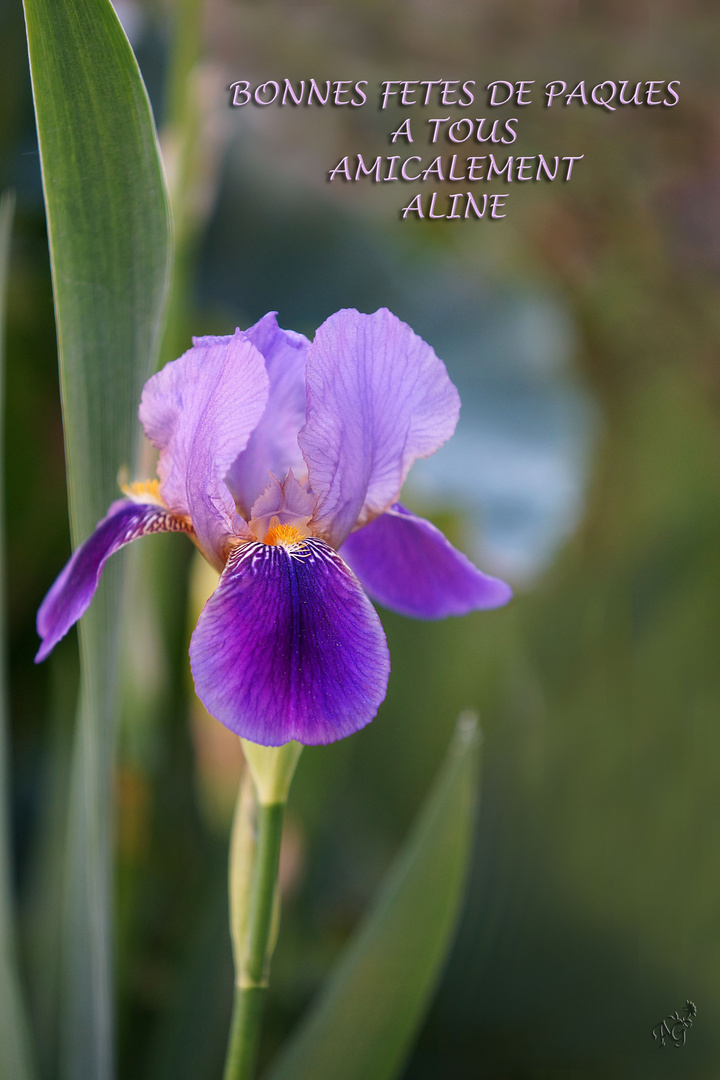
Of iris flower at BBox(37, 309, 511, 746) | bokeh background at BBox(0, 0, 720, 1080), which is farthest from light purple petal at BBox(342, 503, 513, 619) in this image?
bokeh background at BBox(0, 0, 720, 1080)

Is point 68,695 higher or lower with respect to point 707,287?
lower

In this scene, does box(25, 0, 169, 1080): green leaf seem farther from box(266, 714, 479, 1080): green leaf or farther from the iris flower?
box(266, 714, 479, 1080): green leaf

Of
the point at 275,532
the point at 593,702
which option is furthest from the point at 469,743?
the point at 593,702

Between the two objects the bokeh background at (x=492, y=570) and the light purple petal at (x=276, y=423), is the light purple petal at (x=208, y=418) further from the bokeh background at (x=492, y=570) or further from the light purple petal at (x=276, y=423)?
the bokeh background at (x=492, y=570)

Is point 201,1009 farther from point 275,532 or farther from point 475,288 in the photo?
point 475,288

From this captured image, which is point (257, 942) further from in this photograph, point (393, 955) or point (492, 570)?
point (492, 570)

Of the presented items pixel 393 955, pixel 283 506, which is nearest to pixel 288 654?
pixel 283 506
